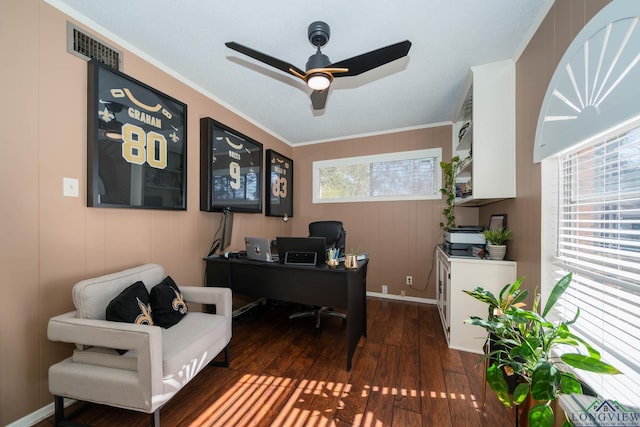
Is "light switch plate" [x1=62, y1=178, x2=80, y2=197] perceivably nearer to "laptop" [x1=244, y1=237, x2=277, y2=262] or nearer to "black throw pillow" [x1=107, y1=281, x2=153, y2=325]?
"black throw pillow" [x1=107, y1=281, x2=153, y2=325]

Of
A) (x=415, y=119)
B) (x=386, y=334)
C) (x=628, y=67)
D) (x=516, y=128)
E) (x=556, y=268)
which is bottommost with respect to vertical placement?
(x=386, y=334)

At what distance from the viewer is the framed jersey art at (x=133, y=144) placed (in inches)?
66.1

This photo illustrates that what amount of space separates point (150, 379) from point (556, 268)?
8.24 feet

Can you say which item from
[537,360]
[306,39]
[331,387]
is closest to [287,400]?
[331,387]

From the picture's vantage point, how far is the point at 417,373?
1884 mm

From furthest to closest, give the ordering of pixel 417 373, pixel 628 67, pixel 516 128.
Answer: pixel 516 128 → pixel 417 373 → pixel 628 67

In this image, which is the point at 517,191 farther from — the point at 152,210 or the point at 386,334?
the point at 152,210

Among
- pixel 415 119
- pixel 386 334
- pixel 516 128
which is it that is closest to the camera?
pixel 516 128

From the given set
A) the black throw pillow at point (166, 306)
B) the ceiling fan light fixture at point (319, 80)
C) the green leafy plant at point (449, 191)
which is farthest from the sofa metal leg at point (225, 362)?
the green leafy plant at point (449, 191)

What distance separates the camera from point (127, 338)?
1.24 m

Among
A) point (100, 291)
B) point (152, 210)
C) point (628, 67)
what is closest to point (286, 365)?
point (100, 291)

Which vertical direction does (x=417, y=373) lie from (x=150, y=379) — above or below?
below

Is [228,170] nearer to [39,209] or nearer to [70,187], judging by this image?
[70,187]

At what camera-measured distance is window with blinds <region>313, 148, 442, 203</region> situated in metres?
3.48
